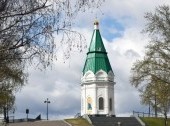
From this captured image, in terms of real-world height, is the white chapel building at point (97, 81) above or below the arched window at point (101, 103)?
above

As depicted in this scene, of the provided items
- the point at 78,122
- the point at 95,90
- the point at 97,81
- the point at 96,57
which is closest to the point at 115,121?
the point at 78,122

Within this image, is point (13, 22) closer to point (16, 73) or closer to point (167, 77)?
point (16, 73)

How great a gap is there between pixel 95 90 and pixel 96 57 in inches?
245

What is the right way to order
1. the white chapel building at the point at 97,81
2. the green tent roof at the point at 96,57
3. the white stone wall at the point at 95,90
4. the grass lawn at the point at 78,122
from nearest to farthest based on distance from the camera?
the grass lawn at the point at 78,122, the white stone wall at the point at 95,90, the white chapel building at the point at 97,81, the green tent roof at the point at 96,57

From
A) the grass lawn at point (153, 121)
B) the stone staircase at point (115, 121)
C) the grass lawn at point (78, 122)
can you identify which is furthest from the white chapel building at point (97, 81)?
the grass lawn at point (78, 122)

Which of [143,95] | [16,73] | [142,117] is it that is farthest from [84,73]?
[16,73]

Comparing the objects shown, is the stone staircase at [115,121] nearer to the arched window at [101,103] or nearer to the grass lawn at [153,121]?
the grass lawn at [153,121]

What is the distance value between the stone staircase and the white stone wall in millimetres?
19503

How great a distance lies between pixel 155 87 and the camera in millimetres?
26172

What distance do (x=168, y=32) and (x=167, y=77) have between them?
213 cm

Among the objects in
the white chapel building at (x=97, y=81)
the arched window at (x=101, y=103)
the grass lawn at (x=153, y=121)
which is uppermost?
the white chapel building at (x=97, y=81)

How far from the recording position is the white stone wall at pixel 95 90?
97375 mm

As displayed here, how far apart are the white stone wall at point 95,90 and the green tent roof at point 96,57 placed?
3.47 feet

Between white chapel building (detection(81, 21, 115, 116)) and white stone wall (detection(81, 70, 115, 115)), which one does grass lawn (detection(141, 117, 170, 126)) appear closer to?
white stone wall (detection(81, 70, 115, 115))
